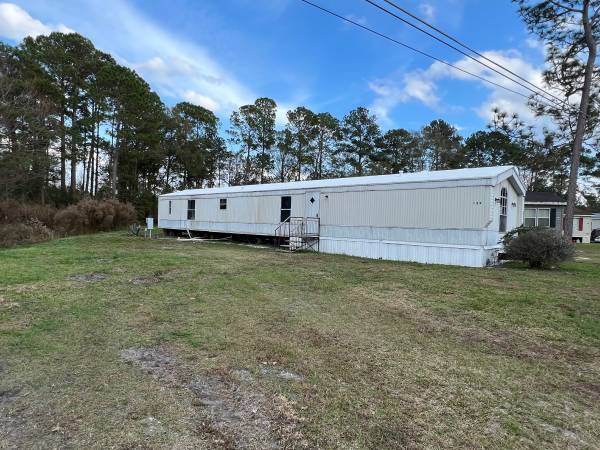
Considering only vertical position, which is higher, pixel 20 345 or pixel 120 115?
pixel 120 115

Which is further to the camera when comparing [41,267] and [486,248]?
[486,248]

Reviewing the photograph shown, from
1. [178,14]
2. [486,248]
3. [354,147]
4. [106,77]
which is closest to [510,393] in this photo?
[486,248]

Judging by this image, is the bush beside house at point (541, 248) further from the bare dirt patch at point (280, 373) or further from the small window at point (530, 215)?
the small window at point (530, 215)

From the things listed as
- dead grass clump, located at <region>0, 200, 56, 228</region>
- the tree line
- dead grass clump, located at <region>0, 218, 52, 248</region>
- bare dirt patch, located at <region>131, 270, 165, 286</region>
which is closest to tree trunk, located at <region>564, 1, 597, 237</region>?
the tree line

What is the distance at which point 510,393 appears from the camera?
3.12 meters

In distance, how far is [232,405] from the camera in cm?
282

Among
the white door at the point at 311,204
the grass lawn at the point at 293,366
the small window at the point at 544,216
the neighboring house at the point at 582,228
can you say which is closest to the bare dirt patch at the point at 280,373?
the grass lawn at the point at 293,366

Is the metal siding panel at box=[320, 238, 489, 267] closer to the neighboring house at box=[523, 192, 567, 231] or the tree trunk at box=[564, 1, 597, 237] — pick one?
the tree trunk at box=[564, 1, 597, 237]

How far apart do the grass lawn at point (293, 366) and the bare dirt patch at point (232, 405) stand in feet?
0.05

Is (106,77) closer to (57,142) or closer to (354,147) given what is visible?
(57,142)

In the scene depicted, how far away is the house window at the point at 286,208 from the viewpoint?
15695 mm

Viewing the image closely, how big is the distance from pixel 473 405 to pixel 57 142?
1262 inches

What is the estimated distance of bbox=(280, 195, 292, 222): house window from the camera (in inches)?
618

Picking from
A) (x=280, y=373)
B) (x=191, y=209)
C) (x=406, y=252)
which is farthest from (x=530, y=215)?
(x=280, y=373)
